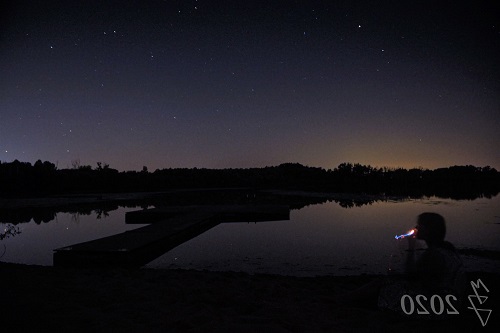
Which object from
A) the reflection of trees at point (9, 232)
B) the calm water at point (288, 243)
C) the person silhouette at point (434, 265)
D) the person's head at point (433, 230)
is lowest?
the calm water at point (288, 243)

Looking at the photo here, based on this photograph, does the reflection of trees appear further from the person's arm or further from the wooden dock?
the person's arm

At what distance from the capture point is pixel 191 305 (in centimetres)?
482

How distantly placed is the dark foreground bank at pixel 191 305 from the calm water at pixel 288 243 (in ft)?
3.98

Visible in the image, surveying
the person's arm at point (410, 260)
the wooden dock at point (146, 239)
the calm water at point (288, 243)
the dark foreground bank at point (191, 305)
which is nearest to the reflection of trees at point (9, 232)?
the calm water at point (288, 243)

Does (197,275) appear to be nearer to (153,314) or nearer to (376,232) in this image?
(153,314)

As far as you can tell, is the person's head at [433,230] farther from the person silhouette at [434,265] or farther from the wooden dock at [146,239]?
the wooden dock at [146,239]

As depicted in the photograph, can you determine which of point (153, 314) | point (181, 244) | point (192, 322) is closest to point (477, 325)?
point (192, 322)

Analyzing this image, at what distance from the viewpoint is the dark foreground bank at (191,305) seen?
3.88 m

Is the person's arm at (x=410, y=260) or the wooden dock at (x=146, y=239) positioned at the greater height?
the person's arm at (x=410, y=260)

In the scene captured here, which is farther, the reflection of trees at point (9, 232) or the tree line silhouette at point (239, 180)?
the tree line silhouette at point (239, 180)

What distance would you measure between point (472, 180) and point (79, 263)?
3333 inches

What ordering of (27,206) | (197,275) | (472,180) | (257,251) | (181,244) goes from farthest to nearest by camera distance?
(472,180), (27,206), (181,244), (257,251), (197,275)

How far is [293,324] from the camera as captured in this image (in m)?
4.05

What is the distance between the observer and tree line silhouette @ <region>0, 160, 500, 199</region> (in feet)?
144
